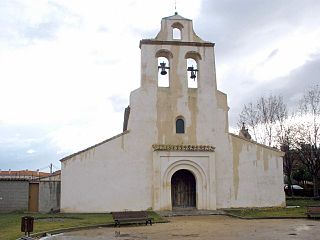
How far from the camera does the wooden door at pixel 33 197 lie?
25.3m

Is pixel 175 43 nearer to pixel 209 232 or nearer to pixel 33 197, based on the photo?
pixel 33 197

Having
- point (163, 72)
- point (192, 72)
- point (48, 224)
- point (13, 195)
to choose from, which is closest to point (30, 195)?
point (13, 195)

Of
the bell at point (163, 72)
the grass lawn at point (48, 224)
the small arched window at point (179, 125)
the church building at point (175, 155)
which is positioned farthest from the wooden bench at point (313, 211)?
the bell at point (163, 72)

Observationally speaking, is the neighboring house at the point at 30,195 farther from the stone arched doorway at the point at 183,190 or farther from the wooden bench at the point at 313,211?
the wooden bench at the point at 313,211

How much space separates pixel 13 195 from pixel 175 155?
1058cm

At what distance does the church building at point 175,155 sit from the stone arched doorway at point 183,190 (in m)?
0.06

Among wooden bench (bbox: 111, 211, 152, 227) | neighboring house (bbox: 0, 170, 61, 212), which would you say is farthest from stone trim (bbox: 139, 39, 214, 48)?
wooden bench (bbox: 111, 211, 152, 227)

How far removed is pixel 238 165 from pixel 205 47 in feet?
27.3

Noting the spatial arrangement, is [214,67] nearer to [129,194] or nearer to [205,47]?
[205,47]

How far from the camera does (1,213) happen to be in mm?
24672

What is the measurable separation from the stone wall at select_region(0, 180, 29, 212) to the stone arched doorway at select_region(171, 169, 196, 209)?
9420mm

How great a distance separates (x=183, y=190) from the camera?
1030 inches

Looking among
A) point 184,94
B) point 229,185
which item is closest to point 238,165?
point 229,185

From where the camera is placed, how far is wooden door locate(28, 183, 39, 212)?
2528 cm
